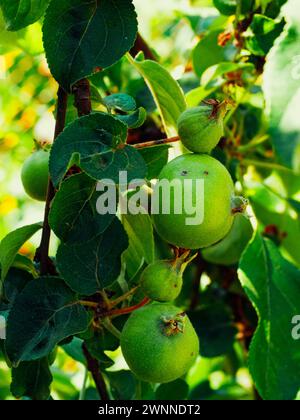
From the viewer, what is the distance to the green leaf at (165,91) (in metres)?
0.94

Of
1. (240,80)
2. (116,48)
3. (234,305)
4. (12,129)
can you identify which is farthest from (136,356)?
(12,129)

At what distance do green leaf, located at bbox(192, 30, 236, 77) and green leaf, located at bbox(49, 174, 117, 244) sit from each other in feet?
1.99

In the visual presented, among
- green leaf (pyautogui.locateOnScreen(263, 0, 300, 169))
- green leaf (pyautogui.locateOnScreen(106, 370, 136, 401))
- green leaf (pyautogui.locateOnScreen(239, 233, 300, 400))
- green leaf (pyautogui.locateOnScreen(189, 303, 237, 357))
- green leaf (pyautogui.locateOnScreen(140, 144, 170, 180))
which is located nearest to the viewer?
green leaf (pyautogui.locateOnScreen(263, 0, 300, 169))

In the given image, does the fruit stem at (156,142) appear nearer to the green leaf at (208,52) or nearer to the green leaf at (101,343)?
the green leaf at (101,343)

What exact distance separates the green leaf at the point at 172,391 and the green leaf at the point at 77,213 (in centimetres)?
49

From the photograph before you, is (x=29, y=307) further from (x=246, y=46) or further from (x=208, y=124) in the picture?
(x=246, y=46)

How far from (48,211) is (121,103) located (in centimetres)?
18

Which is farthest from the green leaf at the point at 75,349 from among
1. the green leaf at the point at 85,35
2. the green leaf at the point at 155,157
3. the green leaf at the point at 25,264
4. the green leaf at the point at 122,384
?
the green leaf at the point at 85,35

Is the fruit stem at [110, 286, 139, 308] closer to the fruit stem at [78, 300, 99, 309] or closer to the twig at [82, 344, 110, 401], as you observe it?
the fruit stem at [78, 300, 99, 309]

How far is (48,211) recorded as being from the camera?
84 cm

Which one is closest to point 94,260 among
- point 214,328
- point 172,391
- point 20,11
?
point 20,11

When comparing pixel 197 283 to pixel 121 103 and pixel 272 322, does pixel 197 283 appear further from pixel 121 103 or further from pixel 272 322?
pixel 121 103

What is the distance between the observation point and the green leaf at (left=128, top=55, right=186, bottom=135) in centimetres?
94

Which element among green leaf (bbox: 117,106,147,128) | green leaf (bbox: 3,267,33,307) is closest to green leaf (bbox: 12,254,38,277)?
green leaf (bbox: 3,267,33,307)
